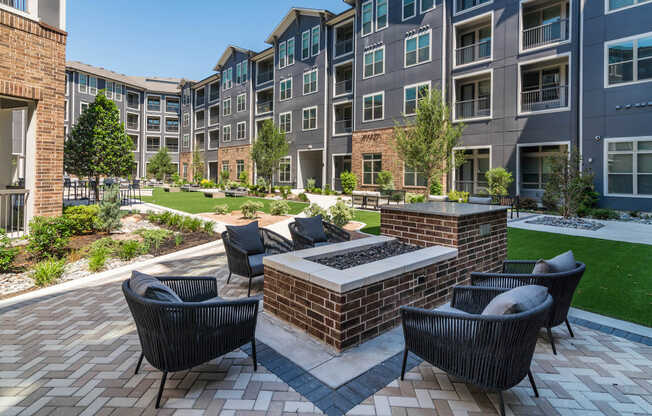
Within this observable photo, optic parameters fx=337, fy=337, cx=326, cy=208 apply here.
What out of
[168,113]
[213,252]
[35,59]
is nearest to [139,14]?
[35,59]

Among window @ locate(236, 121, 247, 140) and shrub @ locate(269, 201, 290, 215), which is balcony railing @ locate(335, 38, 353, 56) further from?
shrub @ locate(269, 201, 290, 215)

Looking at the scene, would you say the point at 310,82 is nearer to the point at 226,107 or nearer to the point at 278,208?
the point at 226,107

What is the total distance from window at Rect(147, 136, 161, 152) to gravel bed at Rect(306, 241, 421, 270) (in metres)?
48.6

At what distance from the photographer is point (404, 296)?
12.8 ft

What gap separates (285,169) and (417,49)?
14.4m

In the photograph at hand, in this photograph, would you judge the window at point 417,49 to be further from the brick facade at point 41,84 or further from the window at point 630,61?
the brick facade at point 41,84

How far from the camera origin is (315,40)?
26.4 meters

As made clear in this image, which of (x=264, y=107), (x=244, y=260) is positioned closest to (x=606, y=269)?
(x=244, y=260)

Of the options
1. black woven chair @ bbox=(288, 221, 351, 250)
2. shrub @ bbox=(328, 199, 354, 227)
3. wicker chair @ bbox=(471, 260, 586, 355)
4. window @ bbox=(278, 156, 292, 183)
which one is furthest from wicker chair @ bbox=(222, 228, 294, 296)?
window @ bbox=(278, 156, 292, 183)

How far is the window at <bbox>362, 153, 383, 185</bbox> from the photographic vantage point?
72.8ft

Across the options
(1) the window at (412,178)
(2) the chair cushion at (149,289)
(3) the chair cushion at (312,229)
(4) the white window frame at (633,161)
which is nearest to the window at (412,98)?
(1) the window at (412,178)

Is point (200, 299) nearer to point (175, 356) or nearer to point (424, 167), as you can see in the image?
point (175, 356)

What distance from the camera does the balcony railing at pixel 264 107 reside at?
32.2m

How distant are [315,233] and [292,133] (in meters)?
23.2
